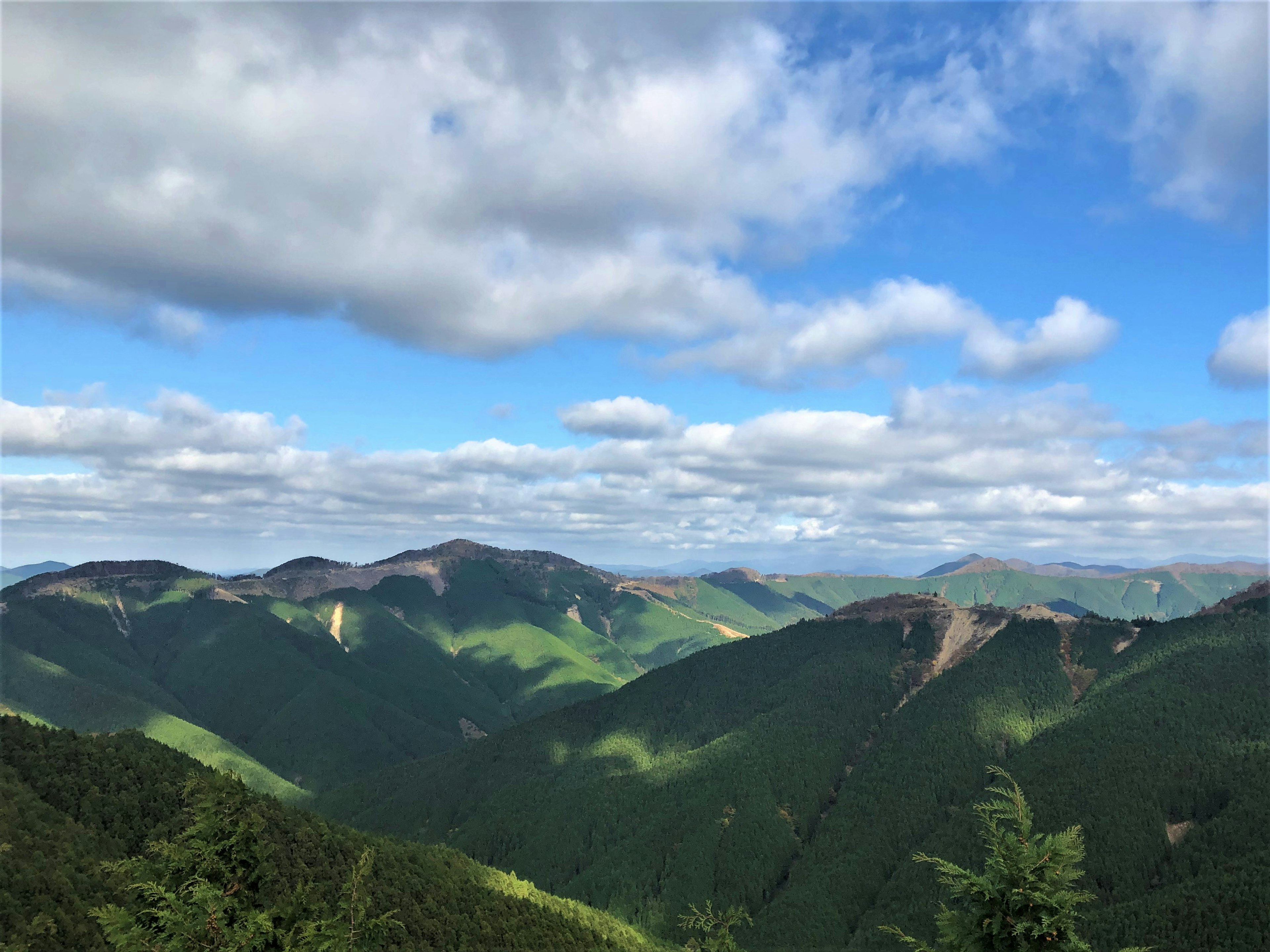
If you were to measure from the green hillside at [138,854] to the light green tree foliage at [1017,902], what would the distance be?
339ft

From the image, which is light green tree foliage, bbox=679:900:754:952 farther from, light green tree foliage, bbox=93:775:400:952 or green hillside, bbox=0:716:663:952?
green hillside, bbox=0:716:663:952

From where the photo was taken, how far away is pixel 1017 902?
91.0 ft

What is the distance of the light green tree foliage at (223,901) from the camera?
30.4 m

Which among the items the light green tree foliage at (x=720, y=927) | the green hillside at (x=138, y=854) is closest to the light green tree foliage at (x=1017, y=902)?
the light green tree foliage at (x=720, y=927)

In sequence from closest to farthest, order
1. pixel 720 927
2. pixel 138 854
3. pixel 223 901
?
1. pixel 223 901
2. pixel 720 927
3. pixel 138 854

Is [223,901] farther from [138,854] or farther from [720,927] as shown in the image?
[138,854]

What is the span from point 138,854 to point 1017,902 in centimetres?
12512

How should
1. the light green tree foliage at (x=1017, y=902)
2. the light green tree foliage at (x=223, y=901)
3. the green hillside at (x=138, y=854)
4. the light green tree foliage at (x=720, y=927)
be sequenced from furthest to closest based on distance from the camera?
the green hillside at (x=138, y=854) < the light green tree foliage at (x=720, y=927) < the light green tree foliage at (x=223, y=901) < the light green tree foliage at (x=1017, y=902)

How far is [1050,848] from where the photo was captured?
2819cm

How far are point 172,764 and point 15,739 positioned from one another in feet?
102

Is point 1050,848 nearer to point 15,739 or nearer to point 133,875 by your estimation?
point 133,875

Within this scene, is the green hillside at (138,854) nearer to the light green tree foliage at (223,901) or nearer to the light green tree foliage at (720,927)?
the light green tree foliage at (720,927)

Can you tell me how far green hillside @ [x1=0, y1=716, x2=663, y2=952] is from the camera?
115000mm

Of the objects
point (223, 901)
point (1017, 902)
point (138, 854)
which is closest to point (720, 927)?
point (1017, 902)
